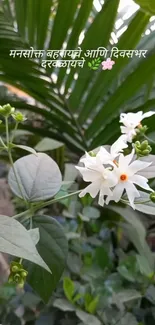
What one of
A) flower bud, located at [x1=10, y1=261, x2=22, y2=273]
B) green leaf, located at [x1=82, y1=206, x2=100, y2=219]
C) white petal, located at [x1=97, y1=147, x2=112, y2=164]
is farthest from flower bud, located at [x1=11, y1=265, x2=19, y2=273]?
green leaf, located at [x1=82, y1=206, x2=100, y2=219]

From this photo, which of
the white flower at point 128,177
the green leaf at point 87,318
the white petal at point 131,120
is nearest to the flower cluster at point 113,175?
the white flower at point 128,177

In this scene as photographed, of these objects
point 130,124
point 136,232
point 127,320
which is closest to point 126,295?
point 127,320

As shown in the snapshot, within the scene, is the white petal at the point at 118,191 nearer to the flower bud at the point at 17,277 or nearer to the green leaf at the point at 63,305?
the flower bud at the point at 17,277

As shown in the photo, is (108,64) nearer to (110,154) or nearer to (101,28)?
(101,28)

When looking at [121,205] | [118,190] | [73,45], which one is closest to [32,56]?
[73,45]

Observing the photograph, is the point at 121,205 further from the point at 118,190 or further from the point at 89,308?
the point at 118,190

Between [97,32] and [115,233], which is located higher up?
[97,32]
